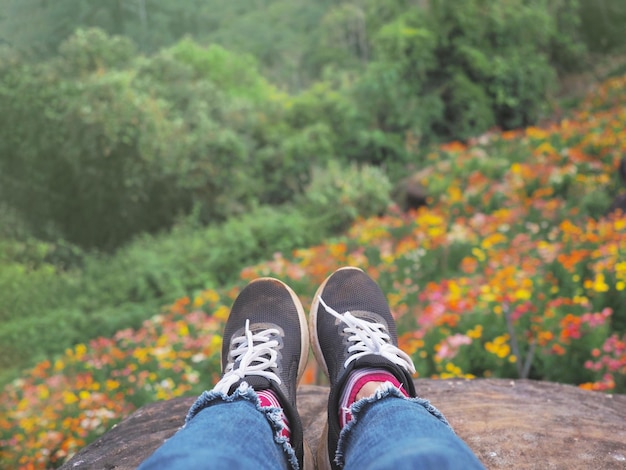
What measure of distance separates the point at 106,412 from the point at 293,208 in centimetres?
381

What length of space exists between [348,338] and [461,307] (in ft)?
4.61

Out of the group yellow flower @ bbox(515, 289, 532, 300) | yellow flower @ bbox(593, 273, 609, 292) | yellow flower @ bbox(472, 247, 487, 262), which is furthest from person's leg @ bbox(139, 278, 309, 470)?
yellow flower @ bbox(472, 247, 487, 262)

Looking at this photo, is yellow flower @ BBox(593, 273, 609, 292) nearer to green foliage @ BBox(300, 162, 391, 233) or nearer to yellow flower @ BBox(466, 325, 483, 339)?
yellow flower @ BBox(466, 325, 483, 339)

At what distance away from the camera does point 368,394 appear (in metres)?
0.97

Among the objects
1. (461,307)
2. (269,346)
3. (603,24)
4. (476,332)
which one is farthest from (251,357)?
(603,24)

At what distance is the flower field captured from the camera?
2082 mm

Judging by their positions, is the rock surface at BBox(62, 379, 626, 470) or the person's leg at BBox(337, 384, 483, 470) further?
the rock surface at BBox(62, 379, 626, 470)

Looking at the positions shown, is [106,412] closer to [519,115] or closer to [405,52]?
[405,52]

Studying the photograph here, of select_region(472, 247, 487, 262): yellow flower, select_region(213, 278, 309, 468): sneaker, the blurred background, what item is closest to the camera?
select_region(213, 278, 309, 468): sneaker

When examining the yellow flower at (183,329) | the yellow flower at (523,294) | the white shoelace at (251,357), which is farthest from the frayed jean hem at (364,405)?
the yellow flower at (183,329)

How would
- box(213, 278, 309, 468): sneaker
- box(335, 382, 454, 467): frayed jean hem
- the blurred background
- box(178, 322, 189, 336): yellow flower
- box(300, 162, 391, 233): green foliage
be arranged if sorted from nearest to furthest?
box(335, 382, 454, 467): frayed jean hem, box(213, 278, 309, 468): sneaker, box(178, 322, 189, 336): yellow flower, the blurred background, box(300, 162, 391, 233): green foliage

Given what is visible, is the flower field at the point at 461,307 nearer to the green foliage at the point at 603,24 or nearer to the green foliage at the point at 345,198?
the green foliage at the point at 345,198

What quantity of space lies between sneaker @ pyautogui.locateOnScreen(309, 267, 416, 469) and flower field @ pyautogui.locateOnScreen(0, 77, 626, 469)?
79cm

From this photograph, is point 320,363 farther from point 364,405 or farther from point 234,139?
point 234,139
